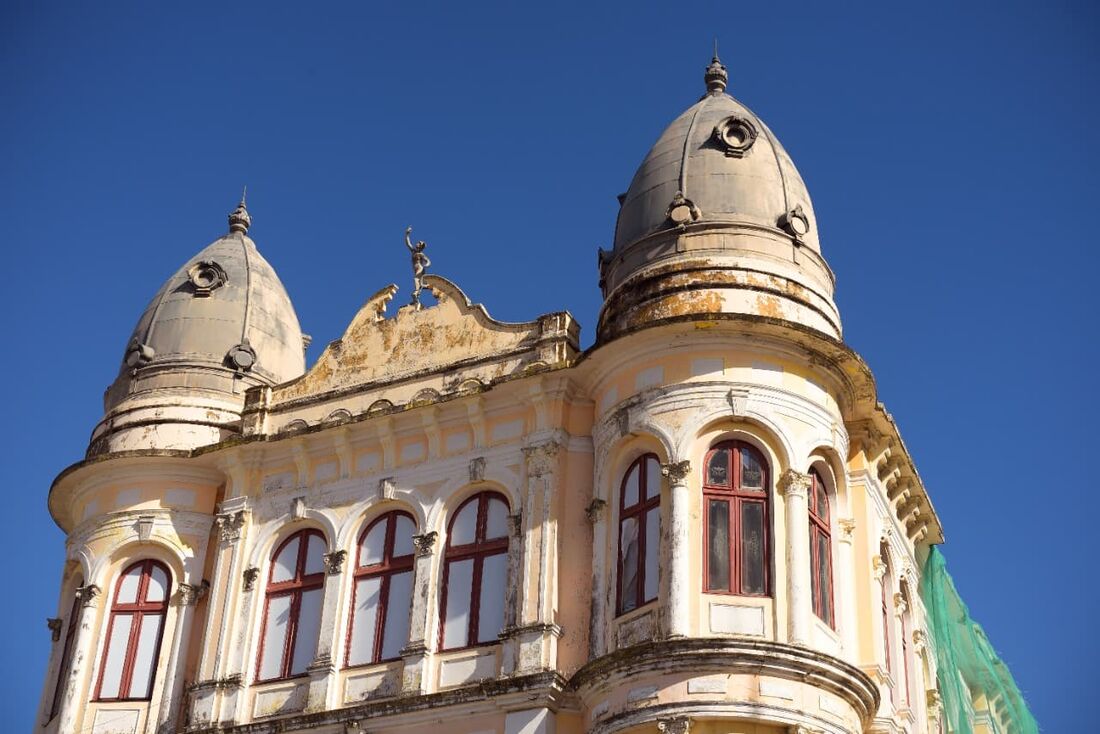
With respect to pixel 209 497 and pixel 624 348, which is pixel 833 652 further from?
pixel 209 497

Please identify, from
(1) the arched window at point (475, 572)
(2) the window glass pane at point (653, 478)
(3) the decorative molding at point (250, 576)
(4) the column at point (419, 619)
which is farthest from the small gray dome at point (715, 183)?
(3) the decorative molding at point (250, 576)

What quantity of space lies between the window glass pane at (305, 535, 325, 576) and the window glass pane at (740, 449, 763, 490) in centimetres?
733

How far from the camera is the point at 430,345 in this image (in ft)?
93.4

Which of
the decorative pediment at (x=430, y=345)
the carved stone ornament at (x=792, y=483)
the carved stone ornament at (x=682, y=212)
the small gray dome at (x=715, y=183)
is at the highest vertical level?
the small gray dome at (x=715, y=183)

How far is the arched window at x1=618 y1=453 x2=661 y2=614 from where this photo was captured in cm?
2388

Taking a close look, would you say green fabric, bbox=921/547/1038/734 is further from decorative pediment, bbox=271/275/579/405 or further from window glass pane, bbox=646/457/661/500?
decorative pediment, bbox=271/275/579/405

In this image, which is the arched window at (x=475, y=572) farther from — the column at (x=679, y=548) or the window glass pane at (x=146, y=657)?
the window glass pane at (x=146, y=657)

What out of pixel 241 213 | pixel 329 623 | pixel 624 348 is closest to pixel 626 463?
pixel 624 348

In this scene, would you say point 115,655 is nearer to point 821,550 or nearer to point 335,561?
point 335,561

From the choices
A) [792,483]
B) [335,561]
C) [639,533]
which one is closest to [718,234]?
[792,483]

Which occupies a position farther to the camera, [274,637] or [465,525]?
[274,637]

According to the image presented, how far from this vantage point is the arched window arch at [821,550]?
24062 mm

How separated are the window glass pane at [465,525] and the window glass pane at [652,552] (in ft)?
10.8

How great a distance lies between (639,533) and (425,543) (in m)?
3.79
